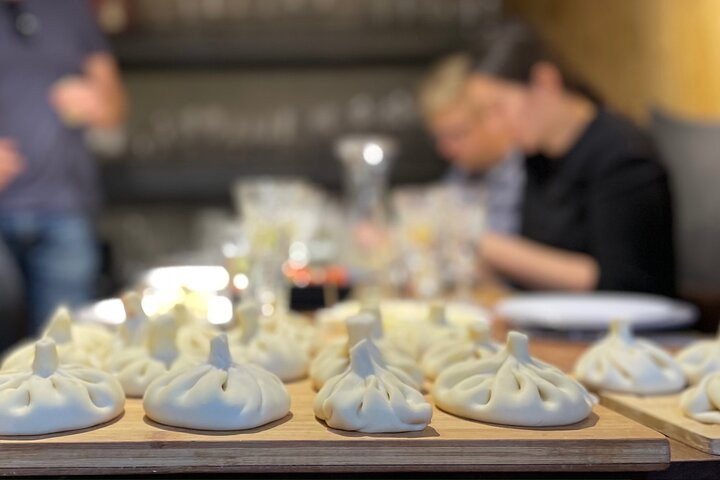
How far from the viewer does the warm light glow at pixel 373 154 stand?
2160 mm

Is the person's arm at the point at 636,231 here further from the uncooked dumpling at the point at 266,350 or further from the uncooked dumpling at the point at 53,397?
the uncooked dumpling at the point at 53,397

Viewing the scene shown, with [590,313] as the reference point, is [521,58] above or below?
above

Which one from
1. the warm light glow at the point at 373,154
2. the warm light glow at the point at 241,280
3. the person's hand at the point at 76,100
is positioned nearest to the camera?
the warm light glow at the point at 241,280

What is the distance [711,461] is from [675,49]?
7.66 feet

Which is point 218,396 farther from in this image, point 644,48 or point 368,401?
point 644,48

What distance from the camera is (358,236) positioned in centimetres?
217

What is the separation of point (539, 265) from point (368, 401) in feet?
5.84

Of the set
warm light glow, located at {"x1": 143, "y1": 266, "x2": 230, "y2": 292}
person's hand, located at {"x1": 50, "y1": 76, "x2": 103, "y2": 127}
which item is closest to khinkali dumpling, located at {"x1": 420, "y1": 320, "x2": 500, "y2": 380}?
warm light glow, located at {"x1": 143, "y1": 266, "x2": 230, "y2": 292}

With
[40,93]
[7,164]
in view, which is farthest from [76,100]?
[7,164]

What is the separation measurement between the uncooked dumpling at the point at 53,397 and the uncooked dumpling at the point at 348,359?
0.69 feet

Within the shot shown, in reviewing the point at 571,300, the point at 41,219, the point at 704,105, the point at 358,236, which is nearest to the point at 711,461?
the point at 571,300

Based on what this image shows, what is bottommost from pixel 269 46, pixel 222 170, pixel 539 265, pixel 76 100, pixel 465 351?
pixel 539 265

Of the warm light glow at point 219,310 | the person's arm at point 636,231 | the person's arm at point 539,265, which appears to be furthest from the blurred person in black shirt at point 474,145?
the warm light glow at point 219,310

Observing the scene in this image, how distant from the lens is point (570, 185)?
2689mm
